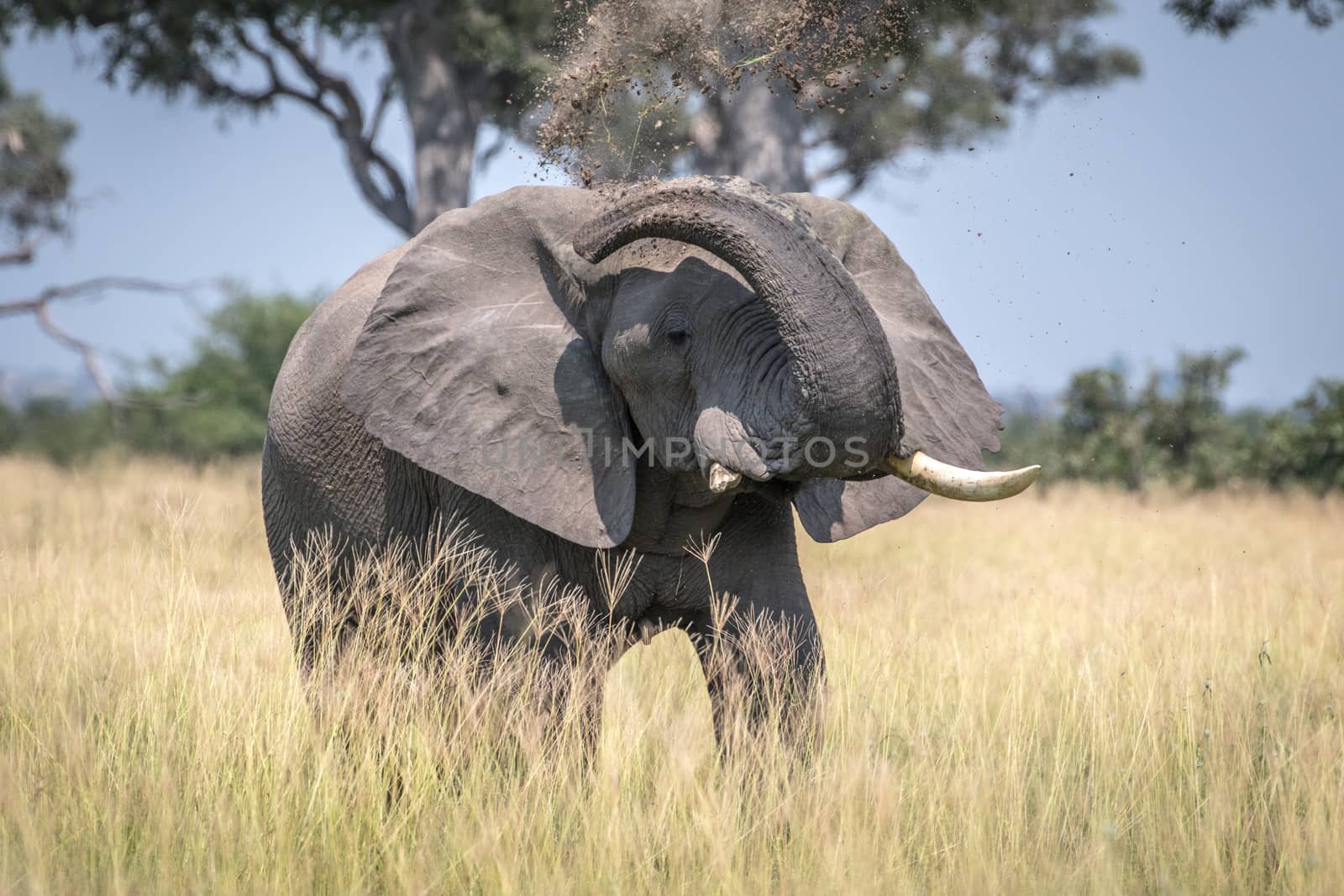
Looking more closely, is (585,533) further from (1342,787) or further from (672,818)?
(1342,787)

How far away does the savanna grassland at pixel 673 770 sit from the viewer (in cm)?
348

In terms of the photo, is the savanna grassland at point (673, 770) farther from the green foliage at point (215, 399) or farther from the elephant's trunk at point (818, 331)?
the green foliage at point (215, 399)

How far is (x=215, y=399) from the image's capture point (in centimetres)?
2555

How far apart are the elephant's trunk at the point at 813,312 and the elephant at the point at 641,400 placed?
0.05ft

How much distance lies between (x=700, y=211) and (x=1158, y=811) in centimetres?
230

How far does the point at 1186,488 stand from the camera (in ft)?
49.2

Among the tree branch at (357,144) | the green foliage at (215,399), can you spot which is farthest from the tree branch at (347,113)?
the green foliage at (215,399)

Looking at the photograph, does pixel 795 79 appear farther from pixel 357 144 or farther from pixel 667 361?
pixel 357 144

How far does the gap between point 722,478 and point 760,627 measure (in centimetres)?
91

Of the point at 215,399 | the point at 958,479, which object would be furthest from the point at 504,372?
the point at 215,399

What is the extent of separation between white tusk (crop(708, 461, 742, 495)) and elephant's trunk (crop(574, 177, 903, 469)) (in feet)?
0.80

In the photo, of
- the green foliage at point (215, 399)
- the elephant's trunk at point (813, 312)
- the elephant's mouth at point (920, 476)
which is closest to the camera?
the elephant's trunk at point (813, 312)

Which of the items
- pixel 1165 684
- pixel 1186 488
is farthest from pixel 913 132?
pixel 1165 684

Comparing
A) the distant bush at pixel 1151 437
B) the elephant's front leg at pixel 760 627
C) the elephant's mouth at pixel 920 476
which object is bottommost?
the elephant's front leg at pixel 760 627
